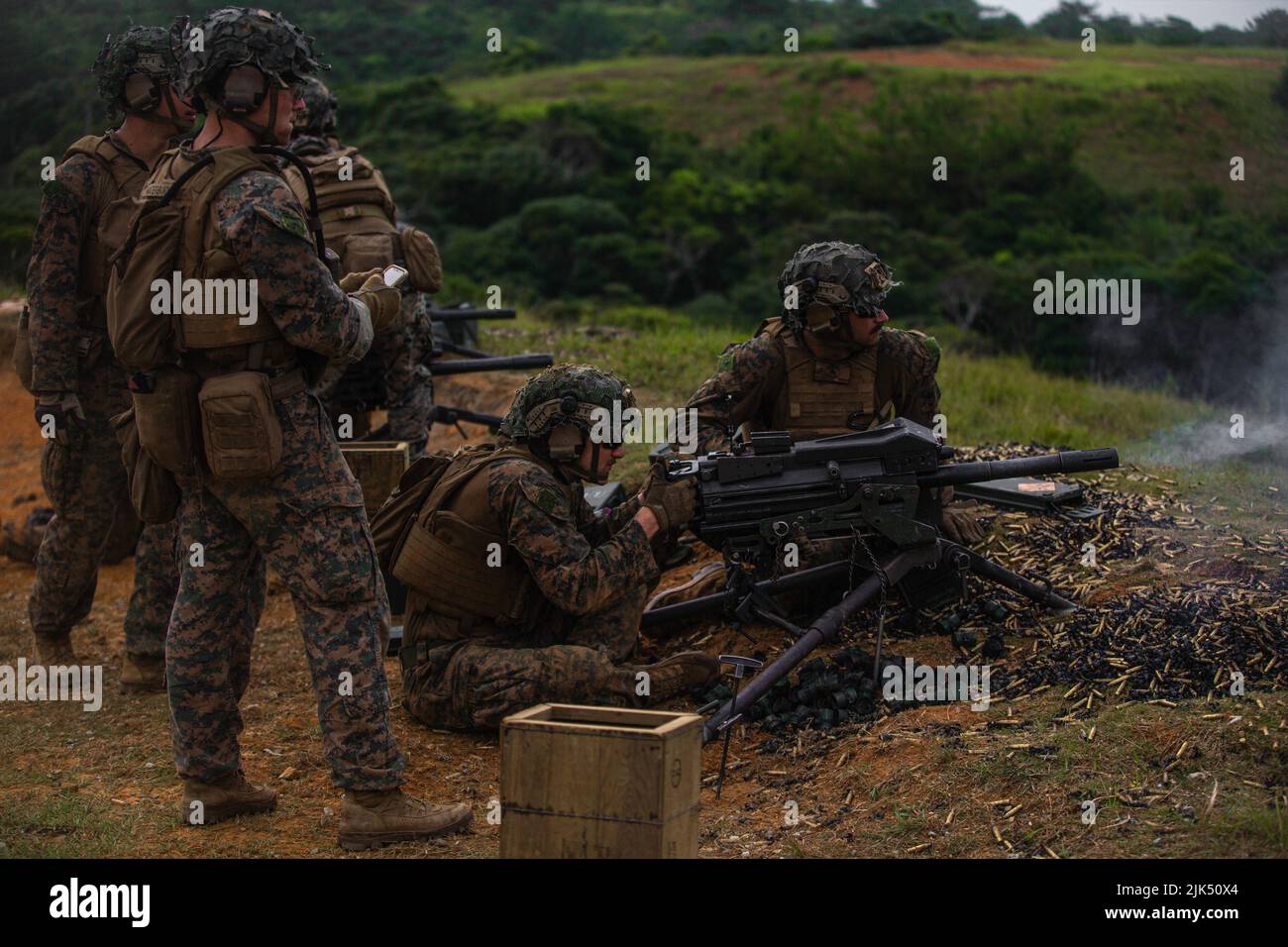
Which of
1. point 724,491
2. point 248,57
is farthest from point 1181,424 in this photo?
point 248,57

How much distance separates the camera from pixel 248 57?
14.4 ft

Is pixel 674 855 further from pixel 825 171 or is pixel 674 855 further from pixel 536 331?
pixel 825 171

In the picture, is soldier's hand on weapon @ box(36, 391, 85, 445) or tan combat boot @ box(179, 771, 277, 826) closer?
tan combat boot @ box(179, 771, 277, 826)

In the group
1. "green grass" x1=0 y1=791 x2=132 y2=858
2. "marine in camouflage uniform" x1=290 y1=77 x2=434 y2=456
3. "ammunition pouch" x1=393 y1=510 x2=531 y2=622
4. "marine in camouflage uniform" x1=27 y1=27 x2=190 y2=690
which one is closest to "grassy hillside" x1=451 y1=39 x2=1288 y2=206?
"marine in camouflage uniform" x1=290 y1=77 x2=434 y2=456

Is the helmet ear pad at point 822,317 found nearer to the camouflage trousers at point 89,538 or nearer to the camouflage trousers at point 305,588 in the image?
the camouflage trousers at point 305,588

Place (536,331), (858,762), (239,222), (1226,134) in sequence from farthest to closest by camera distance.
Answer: (1226,134), (536,331), (858,762), (239,222)

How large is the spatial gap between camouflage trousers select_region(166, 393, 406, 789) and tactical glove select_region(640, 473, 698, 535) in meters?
1.19

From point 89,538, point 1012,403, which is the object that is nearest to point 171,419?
point 89,538

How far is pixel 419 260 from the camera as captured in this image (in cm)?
809

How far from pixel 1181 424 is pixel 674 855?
7.43m

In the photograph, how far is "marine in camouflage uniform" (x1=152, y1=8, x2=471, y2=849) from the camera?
4.37 meters

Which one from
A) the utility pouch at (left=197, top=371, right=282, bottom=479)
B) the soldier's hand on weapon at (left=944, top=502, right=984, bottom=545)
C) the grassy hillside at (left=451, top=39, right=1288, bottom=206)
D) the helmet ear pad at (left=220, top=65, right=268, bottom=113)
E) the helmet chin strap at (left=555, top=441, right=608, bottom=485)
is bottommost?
the soldier's hand on weapon at (left=944, top=502, right=984, bottom=545)

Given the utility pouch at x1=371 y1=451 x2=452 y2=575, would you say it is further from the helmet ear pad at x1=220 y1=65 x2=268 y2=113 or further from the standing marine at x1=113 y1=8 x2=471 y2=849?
the helmet ear pad at x1=220 y1=65 x2=268 y2=113
